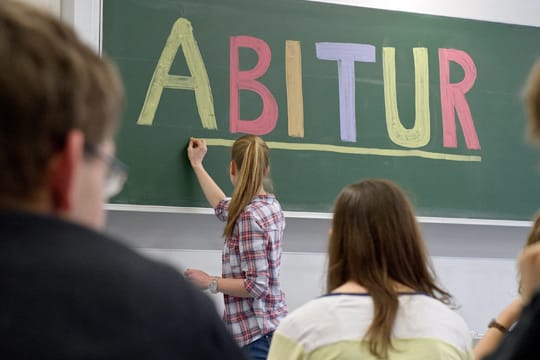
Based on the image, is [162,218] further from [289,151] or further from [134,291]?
[134,291]

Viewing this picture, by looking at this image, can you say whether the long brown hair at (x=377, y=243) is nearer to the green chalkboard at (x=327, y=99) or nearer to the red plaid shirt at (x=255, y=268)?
the red plaid shirt at (x=255, y=268)

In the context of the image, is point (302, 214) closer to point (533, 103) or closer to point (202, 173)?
point (202, 173)

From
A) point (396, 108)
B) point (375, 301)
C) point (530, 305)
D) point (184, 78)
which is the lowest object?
point (375, 301)

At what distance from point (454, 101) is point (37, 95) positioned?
11.0 ft

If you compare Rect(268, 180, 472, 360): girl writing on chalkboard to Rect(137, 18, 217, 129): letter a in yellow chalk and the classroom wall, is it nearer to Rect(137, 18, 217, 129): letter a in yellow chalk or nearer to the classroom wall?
the classroom wall

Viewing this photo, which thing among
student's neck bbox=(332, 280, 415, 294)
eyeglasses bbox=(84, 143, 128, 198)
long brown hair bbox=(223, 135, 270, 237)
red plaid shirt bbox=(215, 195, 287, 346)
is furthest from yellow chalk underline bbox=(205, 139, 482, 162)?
eyeglasses bbox=(84, 143, 128, 198)

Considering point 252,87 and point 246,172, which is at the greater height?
point 252,87

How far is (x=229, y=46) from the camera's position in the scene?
11.3ft

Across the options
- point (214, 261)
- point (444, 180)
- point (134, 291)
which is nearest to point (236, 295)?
point (214, 261)

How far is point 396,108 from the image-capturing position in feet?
12.2

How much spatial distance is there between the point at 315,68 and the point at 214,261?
1.04 meters

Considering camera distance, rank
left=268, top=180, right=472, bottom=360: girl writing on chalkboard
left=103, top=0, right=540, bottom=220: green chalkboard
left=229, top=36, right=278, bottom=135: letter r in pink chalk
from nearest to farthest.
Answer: left=268, top=180, right=472, bottom=360: girl writing on chalkboard, left=103, top=0, right=540, bottom=220: green chalkboard, left=229, top=36, right=278, bottom=135: letter r in pink chalk

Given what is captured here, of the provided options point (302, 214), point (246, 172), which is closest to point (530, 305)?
point (246, 172)

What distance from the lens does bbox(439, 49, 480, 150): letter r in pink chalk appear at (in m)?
3.78
